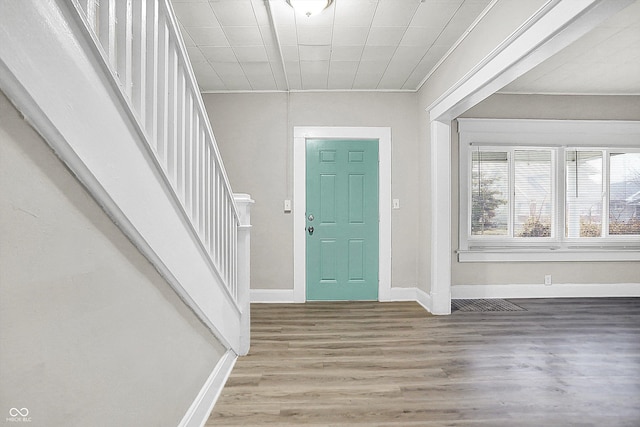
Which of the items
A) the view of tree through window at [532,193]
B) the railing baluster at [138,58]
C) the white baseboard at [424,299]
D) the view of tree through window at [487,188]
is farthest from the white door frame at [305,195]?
the railing baluster at [138,58]

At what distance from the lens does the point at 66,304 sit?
81 centimetres

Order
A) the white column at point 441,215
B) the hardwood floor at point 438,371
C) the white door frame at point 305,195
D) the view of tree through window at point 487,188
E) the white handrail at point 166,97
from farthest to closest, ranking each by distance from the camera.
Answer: the view of tree through window at point 487,188 < the white door frame at point 305,195 < the white column at point 441,215 < the hardwood floor at point 438,371 < the white handrail at point 166,97

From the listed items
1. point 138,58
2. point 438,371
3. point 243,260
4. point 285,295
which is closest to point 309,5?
point 138,58

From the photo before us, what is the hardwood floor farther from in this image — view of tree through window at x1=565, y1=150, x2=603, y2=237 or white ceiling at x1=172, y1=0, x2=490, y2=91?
white ceiling at x1=172, y1=0, x2=490, y2=91

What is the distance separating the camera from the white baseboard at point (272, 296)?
404 cm

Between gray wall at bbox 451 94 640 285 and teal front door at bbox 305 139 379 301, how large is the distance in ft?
3.21

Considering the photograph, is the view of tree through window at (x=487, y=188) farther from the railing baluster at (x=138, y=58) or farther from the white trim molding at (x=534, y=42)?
the railing baluster at (x=138, y=58)

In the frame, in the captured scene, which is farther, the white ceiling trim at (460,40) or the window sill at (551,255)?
the window sill at (551,255)

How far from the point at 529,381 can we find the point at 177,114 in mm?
2442

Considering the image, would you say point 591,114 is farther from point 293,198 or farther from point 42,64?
point 42,64

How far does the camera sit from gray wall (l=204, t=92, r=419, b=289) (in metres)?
4.02

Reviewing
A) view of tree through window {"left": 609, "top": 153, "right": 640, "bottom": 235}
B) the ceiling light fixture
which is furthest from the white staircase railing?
view of tree through window {"left": 609, "top": 153, "right": 640, "bottom": 235}

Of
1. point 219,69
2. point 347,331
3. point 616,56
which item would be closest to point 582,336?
point 347,331

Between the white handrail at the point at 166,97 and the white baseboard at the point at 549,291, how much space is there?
3.22 metres
